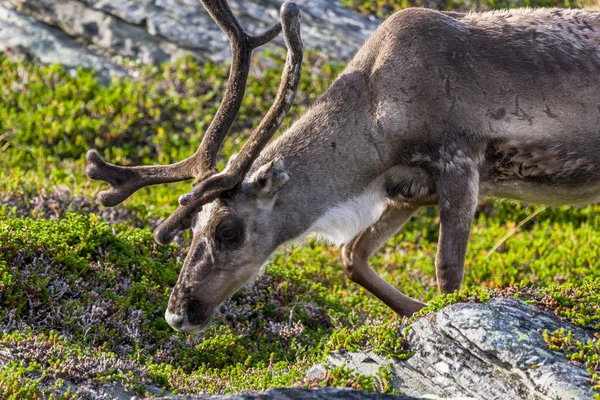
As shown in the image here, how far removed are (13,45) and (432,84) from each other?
8.19 metres

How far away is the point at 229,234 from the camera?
674 centimetres

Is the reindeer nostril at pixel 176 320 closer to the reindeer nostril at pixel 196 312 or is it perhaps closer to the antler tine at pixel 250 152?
the reindeer nostril at pixel 196 312

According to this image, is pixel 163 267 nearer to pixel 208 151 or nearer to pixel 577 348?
pixel 208 151

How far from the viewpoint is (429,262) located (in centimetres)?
955

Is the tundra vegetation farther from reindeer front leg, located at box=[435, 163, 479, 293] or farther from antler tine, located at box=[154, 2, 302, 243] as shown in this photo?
antler tine, located at box=[154, 2, 302, 243]

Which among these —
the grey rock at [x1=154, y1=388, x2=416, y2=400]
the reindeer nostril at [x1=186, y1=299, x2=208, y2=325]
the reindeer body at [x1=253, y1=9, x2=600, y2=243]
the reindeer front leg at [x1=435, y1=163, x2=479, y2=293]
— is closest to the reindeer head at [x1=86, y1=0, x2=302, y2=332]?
the reindeer nostril at [x1=186, y1=299, x2=208, y2=325]

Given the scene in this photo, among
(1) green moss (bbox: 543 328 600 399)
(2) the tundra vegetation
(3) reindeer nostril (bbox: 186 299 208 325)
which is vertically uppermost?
(1) green moss (bbox: 543 328 600 399)

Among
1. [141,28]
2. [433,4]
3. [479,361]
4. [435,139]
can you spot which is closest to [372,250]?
[435,139]

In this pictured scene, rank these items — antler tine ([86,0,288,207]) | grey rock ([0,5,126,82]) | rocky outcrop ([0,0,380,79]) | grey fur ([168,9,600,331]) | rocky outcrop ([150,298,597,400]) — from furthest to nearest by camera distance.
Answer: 1. grey rock ([0,5,126,82])
2. rocky outcrop ([0,0,380,79])
3. antler tine ([86,0,288,207])
4. grey fur ([168,9,600,331])
5. rocky outcrop ([150,298,597,400])

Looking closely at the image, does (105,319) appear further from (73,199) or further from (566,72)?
(566,72)

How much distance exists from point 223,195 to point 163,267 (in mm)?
1480

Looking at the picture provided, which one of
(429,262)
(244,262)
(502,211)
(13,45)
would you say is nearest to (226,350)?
(244,262)

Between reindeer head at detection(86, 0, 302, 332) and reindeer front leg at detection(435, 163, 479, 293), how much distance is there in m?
1.22

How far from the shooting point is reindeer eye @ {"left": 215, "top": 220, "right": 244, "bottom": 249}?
6695 mm
